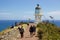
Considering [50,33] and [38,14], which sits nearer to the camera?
[50,33]

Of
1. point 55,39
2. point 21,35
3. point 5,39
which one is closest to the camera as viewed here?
point 5,39

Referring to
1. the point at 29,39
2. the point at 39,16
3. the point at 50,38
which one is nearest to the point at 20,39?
the point at 29,39

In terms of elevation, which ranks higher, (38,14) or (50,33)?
(38,14)

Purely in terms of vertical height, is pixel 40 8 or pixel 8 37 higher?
pixel 40 8

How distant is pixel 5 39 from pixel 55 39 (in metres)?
6.07

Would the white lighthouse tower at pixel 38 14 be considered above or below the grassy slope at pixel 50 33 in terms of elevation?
above

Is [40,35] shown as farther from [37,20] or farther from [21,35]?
[37,20]

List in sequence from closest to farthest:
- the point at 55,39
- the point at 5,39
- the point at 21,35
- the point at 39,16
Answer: the point at 5,39, the point at 55,39, the point at 21,35, the point at 39,16

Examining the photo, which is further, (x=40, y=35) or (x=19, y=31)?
(x=19, y=31)

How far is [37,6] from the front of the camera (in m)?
46.4

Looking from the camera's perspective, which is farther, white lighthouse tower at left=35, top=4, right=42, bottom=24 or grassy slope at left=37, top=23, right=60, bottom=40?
white lighthouse tower at left=35, top=4, right=42, bottom=24

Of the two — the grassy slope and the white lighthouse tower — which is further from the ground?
the white lighthouse tower

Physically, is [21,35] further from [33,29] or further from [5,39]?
[5,39]

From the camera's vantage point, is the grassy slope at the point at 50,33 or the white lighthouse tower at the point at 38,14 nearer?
the grassy slope at the point at 50,33
